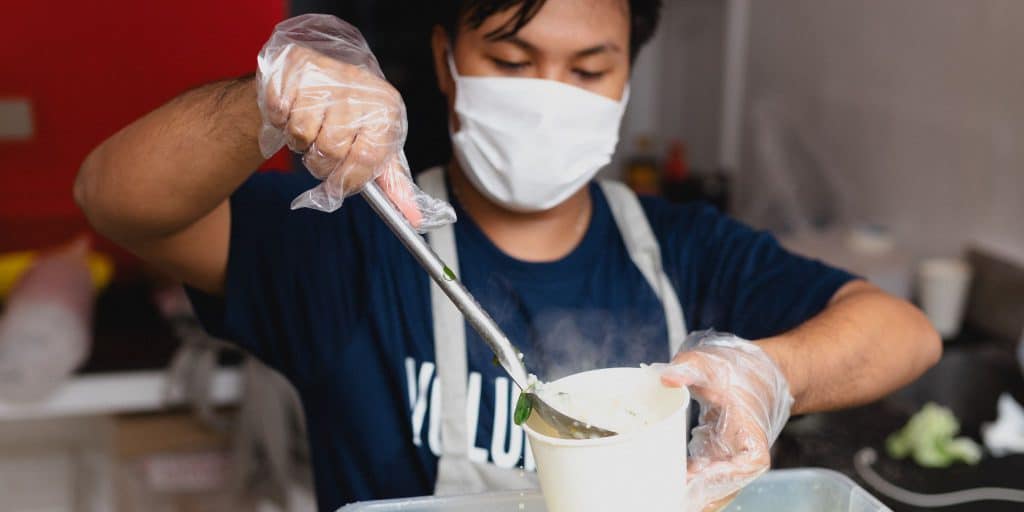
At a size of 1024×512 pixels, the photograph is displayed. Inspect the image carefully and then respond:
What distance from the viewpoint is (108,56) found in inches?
46.9

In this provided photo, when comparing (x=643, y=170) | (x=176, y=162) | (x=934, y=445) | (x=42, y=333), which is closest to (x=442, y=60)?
(x=176, y=162)

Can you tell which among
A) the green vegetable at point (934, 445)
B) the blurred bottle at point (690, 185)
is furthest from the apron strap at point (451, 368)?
the blurred bottle at point (690, 185)

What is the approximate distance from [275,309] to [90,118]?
1.24 feet

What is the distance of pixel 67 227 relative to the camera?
2322 mm

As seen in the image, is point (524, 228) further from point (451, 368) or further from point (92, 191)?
point (92, 191)

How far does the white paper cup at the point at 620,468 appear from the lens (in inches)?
28.9

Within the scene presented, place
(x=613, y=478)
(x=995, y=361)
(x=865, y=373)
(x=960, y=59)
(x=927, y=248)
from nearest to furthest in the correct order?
(x=613, y=478), (x=865, y=373), (x=995, y=361), (x=960, y=59), (x=927, y=248)

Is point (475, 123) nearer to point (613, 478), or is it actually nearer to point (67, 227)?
point (613, 478)

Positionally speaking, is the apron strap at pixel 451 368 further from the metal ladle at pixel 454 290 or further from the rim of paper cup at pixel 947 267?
the rim of paper cup at pixel 947 267

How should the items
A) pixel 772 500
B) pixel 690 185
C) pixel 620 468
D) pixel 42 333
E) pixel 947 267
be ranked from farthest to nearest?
pixel 690 185 < pixel 947 267 < pixel 42 333 < pixel 772 500 < pixel 620 468

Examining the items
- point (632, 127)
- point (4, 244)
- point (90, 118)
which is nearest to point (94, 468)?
point (4, 244)

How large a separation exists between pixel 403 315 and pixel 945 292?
132cm

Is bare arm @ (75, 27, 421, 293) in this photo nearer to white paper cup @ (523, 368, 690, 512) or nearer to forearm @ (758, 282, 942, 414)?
white paper cup @ (523, 368, 690, 512)

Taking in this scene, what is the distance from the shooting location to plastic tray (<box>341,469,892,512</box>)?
90 cm
